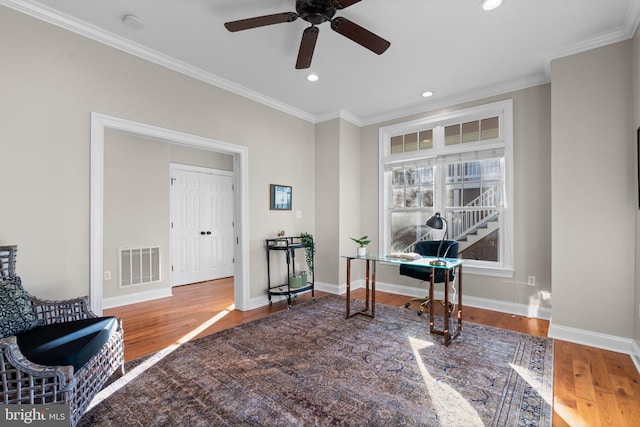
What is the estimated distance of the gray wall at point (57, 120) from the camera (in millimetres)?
2258

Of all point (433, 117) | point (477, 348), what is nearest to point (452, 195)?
point (433, 117)

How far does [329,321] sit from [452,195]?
243cm

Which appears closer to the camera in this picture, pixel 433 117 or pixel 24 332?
pixel 24 332

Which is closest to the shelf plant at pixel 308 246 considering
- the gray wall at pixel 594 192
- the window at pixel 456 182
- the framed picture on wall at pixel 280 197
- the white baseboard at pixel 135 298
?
the framed picture on wall at pixel 280 197

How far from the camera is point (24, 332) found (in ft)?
6.12

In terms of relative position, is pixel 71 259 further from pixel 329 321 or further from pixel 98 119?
pixel 329 321

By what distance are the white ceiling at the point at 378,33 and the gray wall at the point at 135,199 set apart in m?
1.71

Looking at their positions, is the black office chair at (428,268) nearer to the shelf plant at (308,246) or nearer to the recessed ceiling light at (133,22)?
the shelf plant at (308,246)

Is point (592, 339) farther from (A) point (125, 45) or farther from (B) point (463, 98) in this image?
(A) point (125, 45)

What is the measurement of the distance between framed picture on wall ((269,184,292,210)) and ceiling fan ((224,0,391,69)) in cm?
219

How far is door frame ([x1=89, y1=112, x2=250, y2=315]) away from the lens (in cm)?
264

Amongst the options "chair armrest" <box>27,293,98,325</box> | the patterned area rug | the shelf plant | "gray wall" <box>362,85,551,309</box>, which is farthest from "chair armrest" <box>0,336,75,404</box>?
"gray wall" <box>362,85,551,309</box>

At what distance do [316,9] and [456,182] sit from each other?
9.83 ft

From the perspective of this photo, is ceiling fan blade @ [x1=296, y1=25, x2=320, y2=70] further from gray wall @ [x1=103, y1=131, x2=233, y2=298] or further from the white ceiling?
gray wall @ [x1=103, y1=131, x2=233, y2=298]
